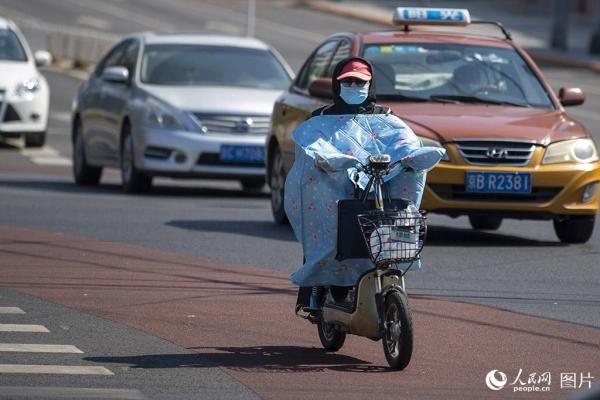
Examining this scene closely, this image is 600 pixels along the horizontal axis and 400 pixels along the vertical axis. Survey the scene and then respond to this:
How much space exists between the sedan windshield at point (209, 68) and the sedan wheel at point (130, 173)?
0.74 metres

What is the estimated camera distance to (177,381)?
794 centimetres

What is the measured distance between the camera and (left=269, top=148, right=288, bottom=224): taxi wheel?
15594mm

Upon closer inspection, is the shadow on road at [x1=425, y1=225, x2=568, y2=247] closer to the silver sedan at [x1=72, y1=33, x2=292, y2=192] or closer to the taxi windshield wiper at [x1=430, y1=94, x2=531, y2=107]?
the taxi windshield wiper at [x1=430, y1=94, x2=531, y2=107]

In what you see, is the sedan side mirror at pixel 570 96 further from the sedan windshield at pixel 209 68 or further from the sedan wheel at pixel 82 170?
the sedan wheel at pixel 82 170

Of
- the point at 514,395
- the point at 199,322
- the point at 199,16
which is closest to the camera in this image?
the point at 514,395

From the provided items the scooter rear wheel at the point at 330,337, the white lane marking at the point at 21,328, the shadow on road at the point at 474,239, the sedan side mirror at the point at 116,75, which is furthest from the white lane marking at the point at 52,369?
the sedan side mirror at the point at 116,75

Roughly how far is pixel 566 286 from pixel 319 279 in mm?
3358

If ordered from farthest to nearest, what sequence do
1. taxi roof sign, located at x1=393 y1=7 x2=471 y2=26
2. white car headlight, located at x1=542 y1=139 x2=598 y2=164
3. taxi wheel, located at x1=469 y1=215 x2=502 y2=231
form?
taxi wheel, located at x1=469 y1=215 x2=502 y2=231, taxi roof sign, located at x1=393 y1=7 x2=471 y2=26, white car headlight, located at x1=542 y1=139 x2=598 y2=164

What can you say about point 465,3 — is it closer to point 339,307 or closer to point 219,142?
point 219,142

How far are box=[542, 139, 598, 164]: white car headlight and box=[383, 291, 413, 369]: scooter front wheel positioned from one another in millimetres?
5800

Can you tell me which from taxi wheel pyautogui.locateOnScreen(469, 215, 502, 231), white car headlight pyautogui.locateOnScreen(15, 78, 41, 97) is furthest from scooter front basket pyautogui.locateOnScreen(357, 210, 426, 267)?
white car headlight pyautogui.locateOnScreen(15, 78, 41, 97)

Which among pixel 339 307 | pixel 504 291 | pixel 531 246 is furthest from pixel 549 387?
pixel 531 246

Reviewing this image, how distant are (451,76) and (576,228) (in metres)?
1.64

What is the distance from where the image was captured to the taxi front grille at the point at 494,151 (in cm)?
1379
